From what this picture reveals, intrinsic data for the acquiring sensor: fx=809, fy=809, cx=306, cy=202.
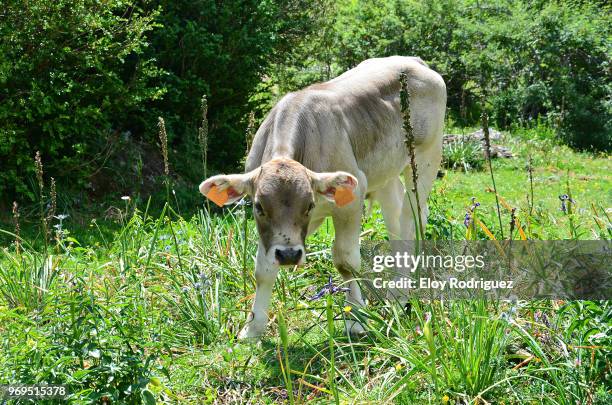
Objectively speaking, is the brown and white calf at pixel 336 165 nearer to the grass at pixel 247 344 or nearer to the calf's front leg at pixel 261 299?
the calf's front leg at pixel 261 299

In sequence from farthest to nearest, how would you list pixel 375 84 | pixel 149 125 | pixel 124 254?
pixel 149 125
pixel 375 84
pixel 124 254

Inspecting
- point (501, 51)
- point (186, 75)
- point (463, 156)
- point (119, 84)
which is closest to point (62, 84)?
point (119, 84)

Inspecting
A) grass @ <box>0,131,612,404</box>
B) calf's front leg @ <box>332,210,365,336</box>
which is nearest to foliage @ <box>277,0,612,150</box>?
grass @ <box>0,131,612,404</box>

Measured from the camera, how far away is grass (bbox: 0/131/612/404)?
4062 millimetres

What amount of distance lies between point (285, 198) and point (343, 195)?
49cm

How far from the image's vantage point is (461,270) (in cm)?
541

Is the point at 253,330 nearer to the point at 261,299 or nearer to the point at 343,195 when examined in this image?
the point at 261,299

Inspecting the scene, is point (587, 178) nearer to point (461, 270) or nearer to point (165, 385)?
point (461, 270)

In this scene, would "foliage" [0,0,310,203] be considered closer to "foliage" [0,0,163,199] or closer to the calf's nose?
"foliage" [0,0,163,199]

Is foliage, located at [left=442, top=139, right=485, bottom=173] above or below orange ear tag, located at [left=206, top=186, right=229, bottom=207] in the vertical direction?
below

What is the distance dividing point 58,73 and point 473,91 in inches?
446

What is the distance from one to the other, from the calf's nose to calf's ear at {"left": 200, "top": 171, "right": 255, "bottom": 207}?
0.58 metres

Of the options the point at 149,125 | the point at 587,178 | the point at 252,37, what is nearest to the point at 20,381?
the point at 149,125

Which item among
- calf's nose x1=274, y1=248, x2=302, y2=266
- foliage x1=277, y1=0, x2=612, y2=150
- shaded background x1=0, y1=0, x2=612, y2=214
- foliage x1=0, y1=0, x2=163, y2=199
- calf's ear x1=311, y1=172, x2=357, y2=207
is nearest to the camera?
calf's nose x1=274, y1=248, x2=302, y2=266
